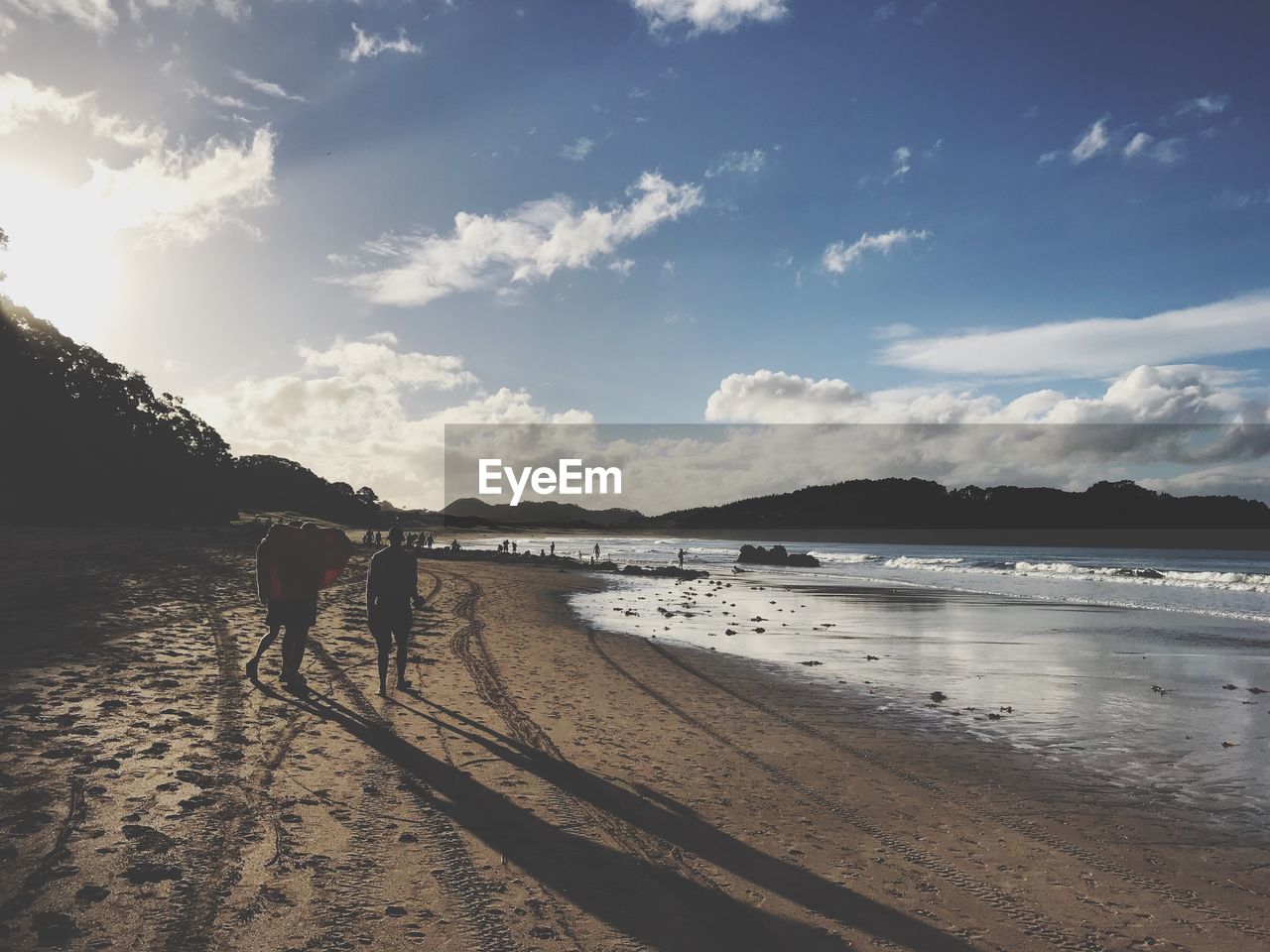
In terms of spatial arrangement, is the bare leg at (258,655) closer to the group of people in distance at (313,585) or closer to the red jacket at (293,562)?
the group of people in distance at (313,585)

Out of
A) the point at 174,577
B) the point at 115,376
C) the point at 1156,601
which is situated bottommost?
the point at 1156,601

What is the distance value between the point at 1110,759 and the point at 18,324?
68.1 metres

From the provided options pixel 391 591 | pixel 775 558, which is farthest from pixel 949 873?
pixel 775 558

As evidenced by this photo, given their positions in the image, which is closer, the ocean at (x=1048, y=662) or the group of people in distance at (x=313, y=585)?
the ocean at (x=1048, y=662)

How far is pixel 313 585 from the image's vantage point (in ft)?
37.4

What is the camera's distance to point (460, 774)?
7781 mm

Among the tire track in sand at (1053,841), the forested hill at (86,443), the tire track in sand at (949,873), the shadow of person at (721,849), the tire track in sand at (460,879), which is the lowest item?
the tire track in sand at (1053,841)

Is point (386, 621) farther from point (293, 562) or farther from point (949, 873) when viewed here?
point (949, 873)

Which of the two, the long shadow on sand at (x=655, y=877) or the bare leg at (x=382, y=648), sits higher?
the bare leg at (x=382, y=648)

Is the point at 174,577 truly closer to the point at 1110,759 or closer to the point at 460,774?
the point at 460,774

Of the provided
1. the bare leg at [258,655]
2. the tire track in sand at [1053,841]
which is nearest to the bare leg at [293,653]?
the bare leg at [258,655]

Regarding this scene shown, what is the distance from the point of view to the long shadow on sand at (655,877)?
4891 mm

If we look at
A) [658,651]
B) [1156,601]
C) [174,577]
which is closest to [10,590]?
[174,577]

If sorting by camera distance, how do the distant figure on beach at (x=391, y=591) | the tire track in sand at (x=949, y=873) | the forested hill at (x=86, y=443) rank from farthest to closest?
the forested hill at (x=86, y=443) < the distant figure on beach at (x=391, y=591) < the tire track in sand at (x=949, y=873)
